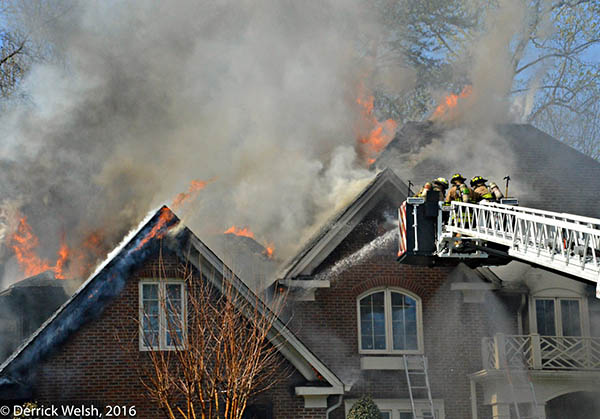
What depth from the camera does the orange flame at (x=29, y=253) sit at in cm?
2634

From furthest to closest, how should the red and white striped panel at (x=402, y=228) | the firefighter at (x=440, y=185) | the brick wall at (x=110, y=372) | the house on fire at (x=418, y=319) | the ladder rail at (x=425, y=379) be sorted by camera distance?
the house on fire at (x=418, y=319) < the ladder rail at (x=425, y=379) < the brick wall at (x=110, y=372) < the firefighter at (x=440, y=185) < the red and white striped panel at (x=402, y=228)

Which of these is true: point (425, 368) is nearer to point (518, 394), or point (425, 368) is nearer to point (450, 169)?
point (518, 394)

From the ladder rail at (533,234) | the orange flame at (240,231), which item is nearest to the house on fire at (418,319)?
the orange flame at (240,231)

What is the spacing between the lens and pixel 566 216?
535 inches

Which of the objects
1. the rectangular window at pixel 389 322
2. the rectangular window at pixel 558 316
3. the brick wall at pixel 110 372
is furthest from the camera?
the rectangular window at pixel 558 316

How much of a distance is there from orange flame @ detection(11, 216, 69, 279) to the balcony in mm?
11636

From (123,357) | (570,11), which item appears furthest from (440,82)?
(123,357)

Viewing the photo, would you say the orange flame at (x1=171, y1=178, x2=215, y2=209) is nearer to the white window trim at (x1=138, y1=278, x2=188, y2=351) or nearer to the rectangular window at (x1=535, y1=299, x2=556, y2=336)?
the white window trim at (x1=138, y1=278, x2=188, y2=351)

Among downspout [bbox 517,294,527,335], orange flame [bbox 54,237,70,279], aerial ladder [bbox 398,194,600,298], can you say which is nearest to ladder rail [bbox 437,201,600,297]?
aerial ladder [bbox 398,194,600,298]

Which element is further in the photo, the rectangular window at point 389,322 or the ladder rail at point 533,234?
the rectangular window at point 389,322

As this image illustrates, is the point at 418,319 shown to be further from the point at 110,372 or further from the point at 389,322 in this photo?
the point at 110,372

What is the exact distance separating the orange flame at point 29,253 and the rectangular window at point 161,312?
690 cm

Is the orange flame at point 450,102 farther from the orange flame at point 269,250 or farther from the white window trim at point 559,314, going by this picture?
the white window trim at point 559,314

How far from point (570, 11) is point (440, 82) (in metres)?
4.68
